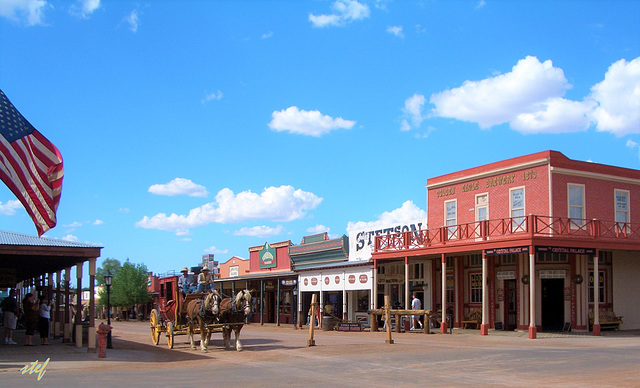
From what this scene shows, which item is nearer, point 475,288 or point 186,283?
point 186,283

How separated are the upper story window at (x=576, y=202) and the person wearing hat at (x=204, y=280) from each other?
1469cm

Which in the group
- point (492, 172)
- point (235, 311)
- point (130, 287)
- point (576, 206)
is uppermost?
point (492, 172)

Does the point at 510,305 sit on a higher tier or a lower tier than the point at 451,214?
lower

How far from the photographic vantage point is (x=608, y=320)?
1065 inches

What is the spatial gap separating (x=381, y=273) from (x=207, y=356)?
660 inches

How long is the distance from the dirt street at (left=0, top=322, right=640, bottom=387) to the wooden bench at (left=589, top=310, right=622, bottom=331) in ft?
14.1

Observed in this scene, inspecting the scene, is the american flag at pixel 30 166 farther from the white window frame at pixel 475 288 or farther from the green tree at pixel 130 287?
the green tree at pixel 130 287

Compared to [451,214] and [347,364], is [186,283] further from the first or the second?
[451,214]

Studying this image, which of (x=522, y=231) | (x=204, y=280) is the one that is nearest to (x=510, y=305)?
(x=522, y=231)

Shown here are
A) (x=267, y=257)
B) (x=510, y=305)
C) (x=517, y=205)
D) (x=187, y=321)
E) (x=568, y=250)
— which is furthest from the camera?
(x=267, y=257)

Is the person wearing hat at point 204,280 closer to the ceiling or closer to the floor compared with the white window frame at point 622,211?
closer to the floor

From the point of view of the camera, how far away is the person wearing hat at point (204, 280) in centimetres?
→ 2073

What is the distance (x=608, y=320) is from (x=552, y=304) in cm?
222

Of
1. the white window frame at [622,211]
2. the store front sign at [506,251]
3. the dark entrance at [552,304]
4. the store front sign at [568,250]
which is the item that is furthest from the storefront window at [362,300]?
the store front sign at [568,250]
